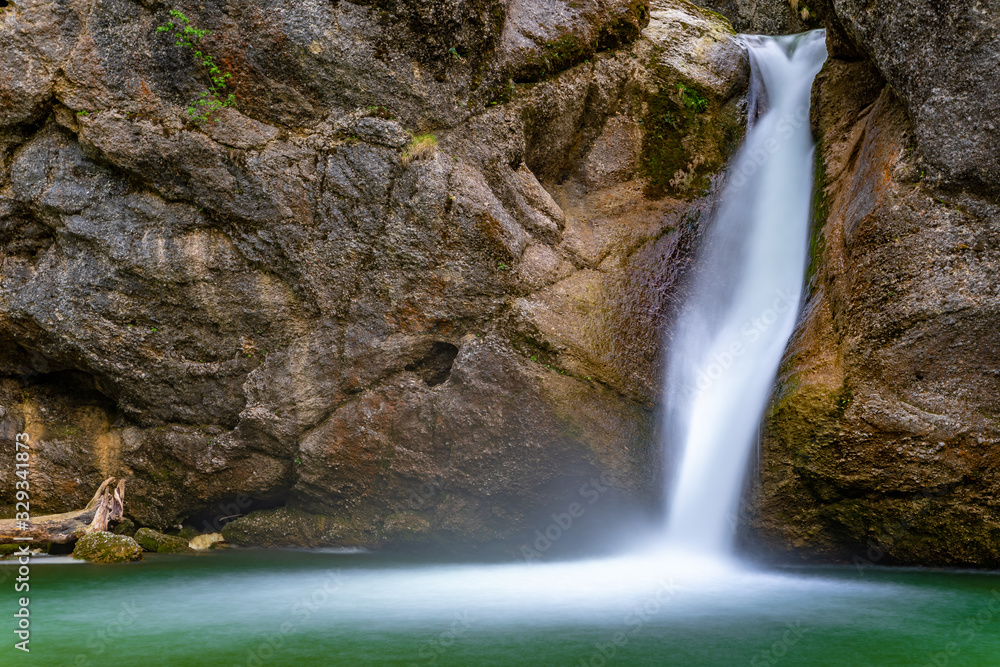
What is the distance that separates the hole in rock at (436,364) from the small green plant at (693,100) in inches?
179

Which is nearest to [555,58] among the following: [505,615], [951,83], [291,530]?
[951,83]

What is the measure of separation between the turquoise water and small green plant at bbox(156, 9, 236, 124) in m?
4.94

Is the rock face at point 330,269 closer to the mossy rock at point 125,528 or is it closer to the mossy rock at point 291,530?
the mossy rock at point 291,530

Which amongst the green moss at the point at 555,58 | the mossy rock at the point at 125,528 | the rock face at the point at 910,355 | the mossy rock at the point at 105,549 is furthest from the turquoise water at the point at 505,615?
the green moss at the point at 555,58

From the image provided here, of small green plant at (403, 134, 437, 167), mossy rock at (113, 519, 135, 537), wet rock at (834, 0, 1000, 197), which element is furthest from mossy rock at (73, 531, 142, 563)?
wet rock at (834, 0, 1000, 197)

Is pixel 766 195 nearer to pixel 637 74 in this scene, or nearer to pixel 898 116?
pixel 898 116

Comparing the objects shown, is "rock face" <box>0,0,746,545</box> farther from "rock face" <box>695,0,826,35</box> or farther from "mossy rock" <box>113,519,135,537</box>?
"rock face" <box>695,0,826,35</box>

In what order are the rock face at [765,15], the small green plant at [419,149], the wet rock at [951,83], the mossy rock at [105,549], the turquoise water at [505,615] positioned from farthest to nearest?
the rock face at [765,15] < the small green plant at [419,149] < the mossy rock at [105,549] < the wet rock at [951,83] < the turquoise water at [505,615]

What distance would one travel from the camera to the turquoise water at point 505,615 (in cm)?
399

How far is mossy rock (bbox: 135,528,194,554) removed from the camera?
325 inches

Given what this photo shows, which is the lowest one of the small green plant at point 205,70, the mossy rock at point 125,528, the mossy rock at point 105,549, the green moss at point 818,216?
the mossy rock at point 105,549

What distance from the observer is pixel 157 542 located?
8.27 meters

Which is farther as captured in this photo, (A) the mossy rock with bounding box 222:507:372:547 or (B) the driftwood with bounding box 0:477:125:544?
(A) the mossy rock with bounding box 222:507:372:547

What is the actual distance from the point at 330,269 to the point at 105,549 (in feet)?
12.7
